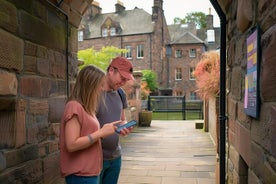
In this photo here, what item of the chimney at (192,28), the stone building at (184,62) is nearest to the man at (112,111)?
the stone building at (184,62)

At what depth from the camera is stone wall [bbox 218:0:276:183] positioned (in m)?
1.70

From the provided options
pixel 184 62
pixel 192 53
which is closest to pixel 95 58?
pixel 184 62

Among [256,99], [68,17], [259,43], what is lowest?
[256,99]

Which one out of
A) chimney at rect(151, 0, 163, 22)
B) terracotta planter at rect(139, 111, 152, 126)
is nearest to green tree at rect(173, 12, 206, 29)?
chimney at rect(151, 0, 163, 22)

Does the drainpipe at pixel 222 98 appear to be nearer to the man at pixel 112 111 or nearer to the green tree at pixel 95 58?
the man at pixel 112 111

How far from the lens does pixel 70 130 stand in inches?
78.5

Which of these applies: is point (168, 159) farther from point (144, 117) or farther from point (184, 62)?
point (184, 62)

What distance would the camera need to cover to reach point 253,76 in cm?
210

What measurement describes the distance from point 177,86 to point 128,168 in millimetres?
29062

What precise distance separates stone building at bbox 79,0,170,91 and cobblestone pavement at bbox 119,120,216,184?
24027mm

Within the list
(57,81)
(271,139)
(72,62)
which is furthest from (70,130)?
(72,62)

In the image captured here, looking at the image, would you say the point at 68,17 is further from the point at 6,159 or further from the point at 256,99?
the point at 256,99

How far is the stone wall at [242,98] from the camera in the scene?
1704mm

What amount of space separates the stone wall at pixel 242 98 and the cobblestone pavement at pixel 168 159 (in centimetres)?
167
